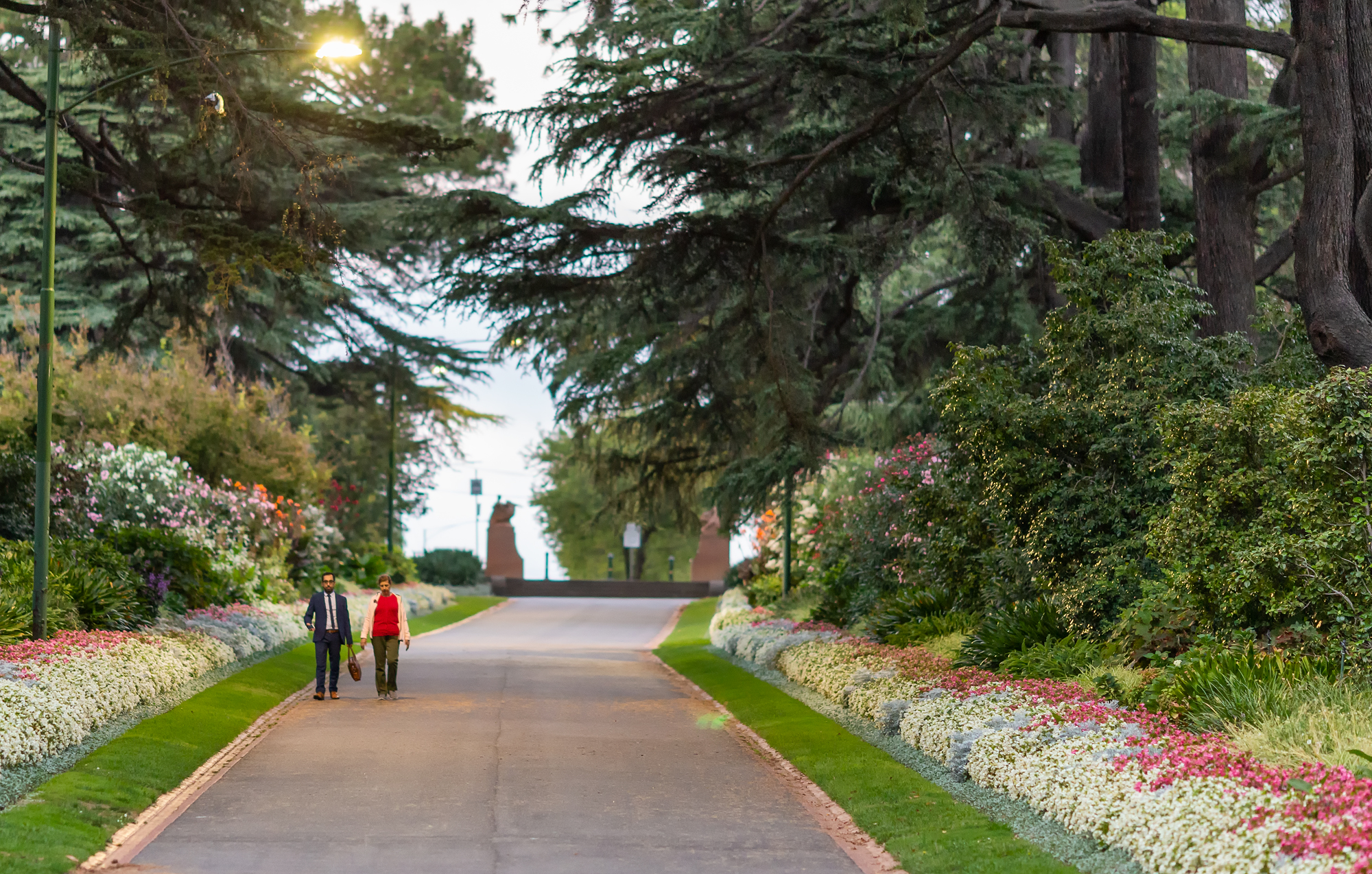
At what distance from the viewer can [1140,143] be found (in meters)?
20.4

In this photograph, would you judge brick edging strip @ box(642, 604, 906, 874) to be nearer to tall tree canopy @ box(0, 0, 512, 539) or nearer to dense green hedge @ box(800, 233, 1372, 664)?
dense green hedge @ box(800, 233, 1372, 664)

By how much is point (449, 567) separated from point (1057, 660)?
38349 millimetres

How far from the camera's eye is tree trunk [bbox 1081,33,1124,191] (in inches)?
909

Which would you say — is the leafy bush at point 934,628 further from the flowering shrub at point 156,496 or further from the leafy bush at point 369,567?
the leafy bush at point 369,567

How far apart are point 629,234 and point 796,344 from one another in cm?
327

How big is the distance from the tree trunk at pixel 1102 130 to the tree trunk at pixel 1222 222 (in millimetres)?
3884

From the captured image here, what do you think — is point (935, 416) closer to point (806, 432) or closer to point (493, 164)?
point (806, 432)

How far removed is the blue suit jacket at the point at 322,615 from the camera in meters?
17.5

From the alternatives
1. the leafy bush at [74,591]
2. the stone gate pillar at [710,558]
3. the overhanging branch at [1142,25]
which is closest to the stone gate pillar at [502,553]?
the stone gate pillar at [710,558]

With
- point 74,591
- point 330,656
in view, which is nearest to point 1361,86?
point 330,656

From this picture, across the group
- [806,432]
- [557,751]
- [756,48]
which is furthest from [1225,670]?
[756,48]

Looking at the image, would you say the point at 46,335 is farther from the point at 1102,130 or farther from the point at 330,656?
the point at 1102,130

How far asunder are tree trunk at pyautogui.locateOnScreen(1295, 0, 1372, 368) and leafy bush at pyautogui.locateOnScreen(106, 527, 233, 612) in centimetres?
1577

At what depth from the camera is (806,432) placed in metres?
19.0
